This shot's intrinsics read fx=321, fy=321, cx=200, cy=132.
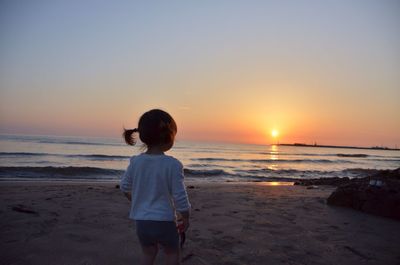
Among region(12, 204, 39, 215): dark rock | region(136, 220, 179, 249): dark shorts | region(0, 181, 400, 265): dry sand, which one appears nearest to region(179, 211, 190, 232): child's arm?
region(136, 220, 179, 249): dark shorts

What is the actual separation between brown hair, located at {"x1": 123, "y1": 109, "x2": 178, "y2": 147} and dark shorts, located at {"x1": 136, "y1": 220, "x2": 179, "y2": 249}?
1.82ft

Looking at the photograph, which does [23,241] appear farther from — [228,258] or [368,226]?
[368,226]

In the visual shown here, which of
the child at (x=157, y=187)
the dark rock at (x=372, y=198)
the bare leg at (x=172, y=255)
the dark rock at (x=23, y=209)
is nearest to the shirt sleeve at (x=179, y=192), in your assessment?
the child at (x=157, y=187)

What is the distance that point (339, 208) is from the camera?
234 inches

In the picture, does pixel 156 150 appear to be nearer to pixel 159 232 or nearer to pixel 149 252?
pixel 159 232

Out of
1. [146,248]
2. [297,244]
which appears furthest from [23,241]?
[297,244]

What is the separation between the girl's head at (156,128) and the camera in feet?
7.46

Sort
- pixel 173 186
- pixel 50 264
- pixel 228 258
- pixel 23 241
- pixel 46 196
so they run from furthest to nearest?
pixel 46 196 < pixel 23 241 < pixel 228 258 < pixel 50 264 < pixel 173 186

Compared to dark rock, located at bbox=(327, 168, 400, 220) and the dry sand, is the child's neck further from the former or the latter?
dark rock, located at bbox=(327, 168, 400, 220)

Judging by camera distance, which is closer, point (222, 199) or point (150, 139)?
point (150, 139)

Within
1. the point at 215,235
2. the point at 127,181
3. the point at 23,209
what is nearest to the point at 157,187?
the point at 127,181

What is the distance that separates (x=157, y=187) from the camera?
224 cm

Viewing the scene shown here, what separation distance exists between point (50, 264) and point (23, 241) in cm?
76

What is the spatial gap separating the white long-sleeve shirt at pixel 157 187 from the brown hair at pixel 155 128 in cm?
12
